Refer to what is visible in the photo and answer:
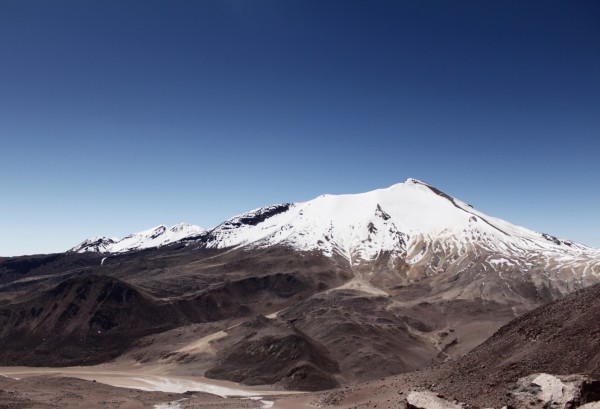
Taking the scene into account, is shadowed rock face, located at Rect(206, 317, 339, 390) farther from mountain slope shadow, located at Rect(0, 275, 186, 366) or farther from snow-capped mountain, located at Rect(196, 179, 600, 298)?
snow-capped mountain, located at Rect(196, 179, 600, 298)

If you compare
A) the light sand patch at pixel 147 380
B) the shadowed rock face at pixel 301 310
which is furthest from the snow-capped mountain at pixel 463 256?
the light sand patch at pixel 147 380

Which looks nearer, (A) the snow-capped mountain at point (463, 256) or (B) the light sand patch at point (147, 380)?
(B) the light sand patch at point (147, 380)

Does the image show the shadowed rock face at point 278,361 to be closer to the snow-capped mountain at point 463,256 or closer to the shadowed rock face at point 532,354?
the shadowed rock face at point 532,354

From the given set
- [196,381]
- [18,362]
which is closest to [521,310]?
[196,381]

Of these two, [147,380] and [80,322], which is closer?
[147,380]

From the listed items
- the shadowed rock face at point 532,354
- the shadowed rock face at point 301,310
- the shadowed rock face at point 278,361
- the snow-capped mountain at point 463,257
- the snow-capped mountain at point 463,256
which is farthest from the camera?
the snow-capped mountain at point 463,256

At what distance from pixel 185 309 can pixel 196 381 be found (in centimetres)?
5640

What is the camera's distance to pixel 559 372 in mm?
25922

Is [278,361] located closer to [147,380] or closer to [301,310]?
[147,380]

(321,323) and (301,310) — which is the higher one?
(301,310)

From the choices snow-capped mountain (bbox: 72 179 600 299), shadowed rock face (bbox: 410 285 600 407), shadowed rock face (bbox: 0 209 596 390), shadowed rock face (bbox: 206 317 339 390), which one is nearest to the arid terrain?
shadowed rock face (bbox: 410 285 600 407)

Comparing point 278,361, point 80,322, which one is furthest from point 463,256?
point 80,322

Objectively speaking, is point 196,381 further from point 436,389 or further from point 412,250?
point 412,250

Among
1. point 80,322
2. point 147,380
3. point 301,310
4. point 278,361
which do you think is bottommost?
point 147,380
